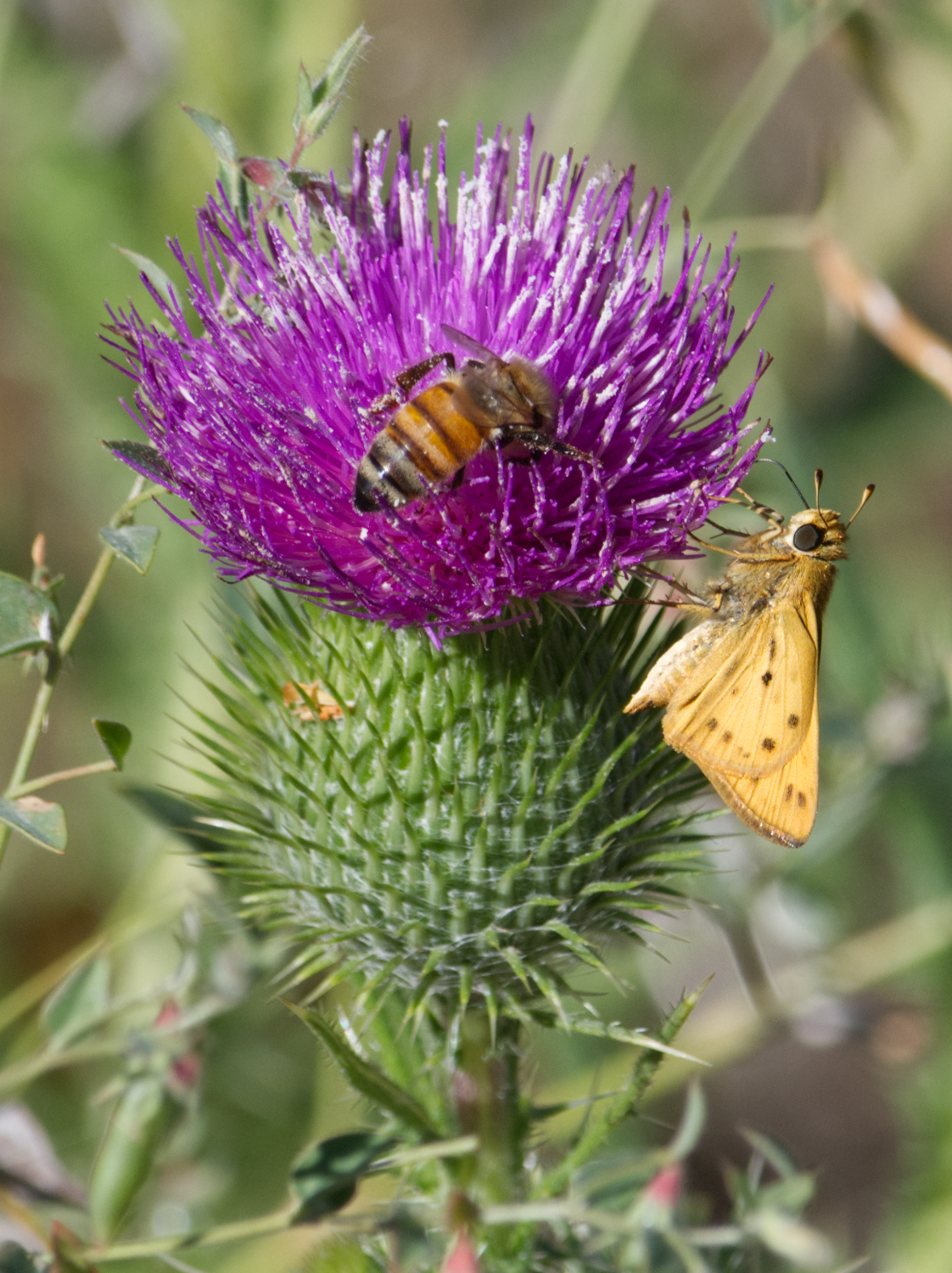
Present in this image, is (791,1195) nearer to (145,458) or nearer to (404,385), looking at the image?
(404,385)

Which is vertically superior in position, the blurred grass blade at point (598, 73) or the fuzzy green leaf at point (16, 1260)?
the blurred grass blade at point (598, 73)

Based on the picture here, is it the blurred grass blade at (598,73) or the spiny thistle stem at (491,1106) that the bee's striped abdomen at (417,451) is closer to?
the spiny thistle stem at (491,1106)

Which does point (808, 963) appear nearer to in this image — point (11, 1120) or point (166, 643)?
point (11, 1120)

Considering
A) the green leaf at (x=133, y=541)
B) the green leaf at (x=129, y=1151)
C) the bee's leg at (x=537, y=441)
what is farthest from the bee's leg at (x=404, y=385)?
the green leaf at (x=129, y=1151)

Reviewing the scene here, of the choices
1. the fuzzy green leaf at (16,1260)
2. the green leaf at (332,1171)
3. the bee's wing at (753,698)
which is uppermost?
the bee's wing at (753,698)

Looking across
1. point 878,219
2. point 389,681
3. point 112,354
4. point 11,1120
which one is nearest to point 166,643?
point 112,354

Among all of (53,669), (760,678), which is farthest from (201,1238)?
(760,678)
